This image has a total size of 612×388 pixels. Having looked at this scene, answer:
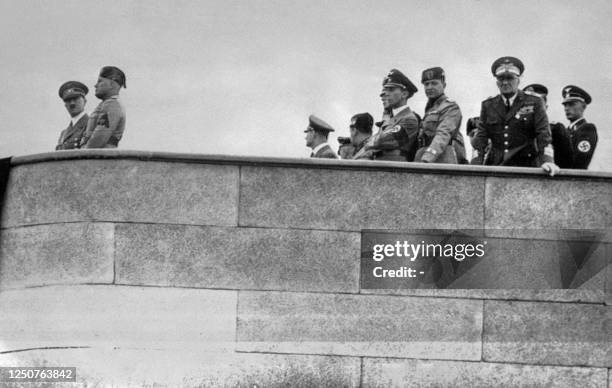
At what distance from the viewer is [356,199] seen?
1277cm

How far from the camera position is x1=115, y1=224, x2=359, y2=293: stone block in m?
12.6

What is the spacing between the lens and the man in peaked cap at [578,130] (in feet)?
44.9

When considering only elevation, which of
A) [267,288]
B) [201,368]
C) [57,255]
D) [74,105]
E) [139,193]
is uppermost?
[74,105]

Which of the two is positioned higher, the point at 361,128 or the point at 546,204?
the point at 361,128

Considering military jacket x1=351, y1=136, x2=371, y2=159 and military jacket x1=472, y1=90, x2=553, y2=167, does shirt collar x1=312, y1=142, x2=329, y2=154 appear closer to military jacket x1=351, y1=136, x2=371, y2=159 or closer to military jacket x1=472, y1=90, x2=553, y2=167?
military jacket x1=351, y1=136, x2=371, y2=159

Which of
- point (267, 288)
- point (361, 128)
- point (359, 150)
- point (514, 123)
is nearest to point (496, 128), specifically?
point (514, 123)

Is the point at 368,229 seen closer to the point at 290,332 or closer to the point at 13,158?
the point at 290,332

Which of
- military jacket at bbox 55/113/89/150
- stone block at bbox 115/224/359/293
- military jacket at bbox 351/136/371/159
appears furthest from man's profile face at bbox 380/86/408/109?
military jacket at bbox 55/113/89/150

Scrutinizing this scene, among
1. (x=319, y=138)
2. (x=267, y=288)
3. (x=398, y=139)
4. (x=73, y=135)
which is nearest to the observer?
(x=267, y=288)

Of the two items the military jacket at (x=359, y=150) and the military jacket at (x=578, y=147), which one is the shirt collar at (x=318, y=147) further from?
the military jacket at (x=578, y=147)

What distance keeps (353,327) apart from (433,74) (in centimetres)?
303

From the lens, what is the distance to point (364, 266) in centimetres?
1266

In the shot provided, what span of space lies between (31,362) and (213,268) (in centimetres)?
200

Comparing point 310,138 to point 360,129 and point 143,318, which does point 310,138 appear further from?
point 143,318
